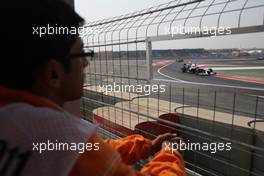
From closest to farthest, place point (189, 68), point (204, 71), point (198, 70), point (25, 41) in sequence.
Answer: point (25, 41) < point (204, 71) < point (198, 70) < point (189, 68)

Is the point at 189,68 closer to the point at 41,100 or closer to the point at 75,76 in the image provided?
the point at 75,76

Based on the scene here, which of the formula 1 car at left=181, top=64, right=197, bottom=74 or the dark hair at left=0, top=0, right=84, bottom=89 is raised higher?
the dark hair at left=0, top=0, right=84, bottom=89

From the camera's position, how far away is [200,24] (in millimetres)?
1792

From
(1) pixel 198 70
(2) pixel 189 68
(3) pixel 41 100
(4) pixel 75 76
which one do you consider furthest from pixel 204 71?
(3) pixel 41 100

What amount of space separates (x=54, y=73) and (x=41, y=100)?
2.9 inches

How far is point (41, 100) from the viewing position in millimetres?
780

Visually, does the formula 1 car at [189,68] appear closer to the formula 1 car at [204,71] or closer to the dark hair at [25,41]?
the formula 1 car at [204,71]

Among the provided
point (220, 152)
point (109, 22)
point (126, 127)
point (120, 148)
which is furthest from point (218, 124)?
point (120, 148)

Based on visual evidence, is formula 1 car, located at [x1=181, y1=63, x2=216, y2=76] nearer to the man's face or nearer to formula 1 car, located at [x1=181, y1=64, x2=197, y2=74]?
formula 1 car, located at [x1=181, y1=64, x2=197, y2=74]

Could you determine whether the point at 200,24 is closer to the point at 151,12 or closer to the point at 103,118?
the point at 151,12

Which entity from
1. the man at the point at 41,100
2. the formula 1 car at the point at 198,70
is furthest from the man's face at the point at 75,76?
the formula 1 car at the point at 198,70

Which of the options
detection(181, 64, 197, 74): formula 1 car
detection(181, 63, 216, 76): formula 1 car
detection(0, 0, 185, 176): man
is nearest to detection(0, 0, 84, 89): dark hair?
detection(0, 0, 185, 176): man

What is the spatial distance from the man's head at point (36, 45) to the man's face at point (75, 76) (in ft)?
0.07

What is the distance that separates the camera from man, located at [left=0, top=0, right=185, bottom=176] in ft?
2.39
